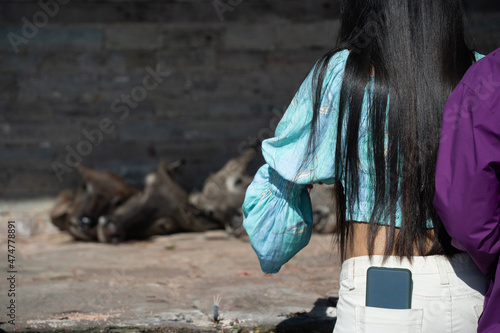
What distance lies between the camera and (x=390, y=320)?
1.50 m

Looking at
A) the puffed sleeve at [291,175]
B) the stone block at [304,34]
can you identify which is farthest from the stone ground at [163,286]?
the stone block at [304,34]

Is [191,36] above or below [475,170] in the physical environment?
above

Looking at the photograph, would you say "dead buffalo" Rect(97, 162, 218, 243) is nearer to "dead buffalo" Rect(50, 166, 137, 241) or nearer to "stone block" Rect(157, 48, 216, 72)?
"dead buffalo" Rect(50, 166, 137, 241)

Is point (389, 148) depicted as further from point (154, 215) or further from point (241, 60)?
point (241, 60)

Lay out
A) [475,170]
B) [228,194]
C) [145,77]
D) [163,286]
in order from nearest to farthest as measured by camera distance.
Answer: [475,170] → [163,286] → [228,194] → [145,77]

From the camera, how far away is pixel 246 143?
20.3 feet

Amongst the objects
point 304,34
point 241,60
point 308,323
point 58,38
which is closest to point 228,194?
point 241,60

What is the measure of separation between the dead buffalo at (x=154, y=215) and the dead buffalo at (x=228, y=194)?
0.47ft

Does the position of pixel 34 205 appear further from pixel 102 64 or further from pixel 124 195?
pixel 102 64

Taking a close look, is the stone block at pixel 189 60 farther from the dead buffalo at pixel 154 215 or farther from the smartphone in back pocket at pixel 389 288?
the smartphone in back pocket at pixel 389 288

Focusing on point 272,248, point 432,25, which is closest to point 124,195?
point 272,248

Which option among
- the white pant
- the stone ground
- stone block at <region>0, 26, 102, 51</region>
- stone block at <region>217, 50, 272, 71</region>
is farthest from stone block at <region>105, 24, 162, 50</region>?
the white pant

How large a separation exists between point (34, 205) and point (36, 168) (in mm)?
374

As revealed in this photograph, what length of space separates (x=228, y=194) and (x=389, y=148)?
4.05m
